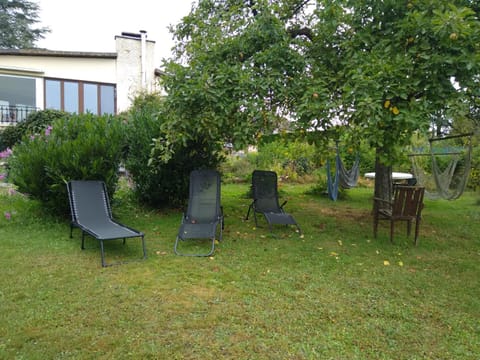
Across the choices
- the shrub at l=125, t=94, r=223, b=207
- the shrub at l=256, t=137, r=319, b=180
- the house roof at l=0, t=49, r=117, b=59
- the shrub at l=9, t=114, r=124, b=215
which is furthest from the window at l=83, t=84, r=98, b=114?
the shrub at l=9, t=114, r=124, b=215

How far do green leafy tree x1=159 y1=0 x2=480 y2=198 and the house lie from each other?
32.7 ft

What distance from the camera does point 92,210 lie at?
5.16m

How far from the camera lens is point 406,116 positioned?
4008 mm

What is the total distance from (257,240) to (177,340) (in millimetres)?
3003

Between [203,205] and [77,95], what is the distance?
1213 centimetres

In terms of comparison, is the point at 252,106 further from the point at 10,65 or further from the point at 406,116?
the point at 10,65

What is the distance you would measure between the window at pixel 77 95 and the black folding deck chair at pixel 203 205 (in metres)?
10.6

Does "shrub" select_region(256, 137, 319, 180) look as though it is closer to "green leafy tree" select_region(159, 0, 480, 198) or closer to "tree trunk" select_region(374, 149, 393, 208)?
"tree trunk" select_region(374, 149, 393, 208)

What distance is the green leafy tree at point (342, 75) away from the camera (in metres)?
4.11

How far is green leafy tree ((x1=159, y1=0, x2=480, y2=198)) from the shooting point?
13.5 feet

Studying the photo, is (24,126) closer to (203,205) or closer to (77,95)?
(77,95)

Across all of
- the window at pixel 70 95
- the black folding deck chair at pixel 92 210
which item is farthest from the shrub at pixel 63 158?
the window at pixel 70 95

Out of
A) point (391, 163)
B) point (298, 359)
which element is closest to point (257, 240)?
point (391, 163)

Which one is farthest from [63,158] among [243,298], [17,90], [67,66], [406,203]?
[17,90]
